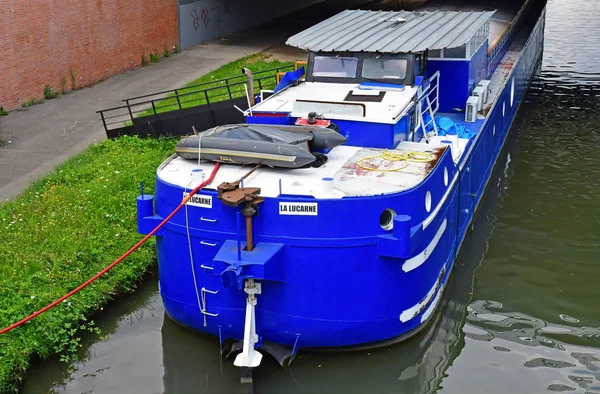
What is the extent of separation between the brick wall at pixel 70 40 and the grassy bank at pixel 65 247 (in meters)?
6.56

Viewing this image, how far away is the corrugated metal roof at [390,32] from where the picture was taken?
14.2 m

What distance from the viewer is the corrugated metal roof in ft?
46.6

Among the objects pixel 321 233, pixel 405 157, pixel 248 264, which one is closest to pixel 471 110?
pixel 405 157

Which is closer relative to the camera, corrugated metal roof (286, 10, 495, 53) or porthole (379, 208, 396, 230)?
porthole (379, 208, 396, 230)

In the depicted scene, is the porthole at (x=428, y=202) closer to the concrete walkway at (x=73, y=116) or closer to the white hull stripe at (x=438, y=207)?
the white hull stripe at (x=438, y=207)

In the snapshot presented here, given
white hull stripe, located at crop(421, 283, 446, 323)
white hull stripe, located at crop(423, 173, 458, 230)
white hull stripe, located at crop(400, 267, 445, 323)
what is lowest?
white hull stripe, located at crop(421, 283, 446, 323)

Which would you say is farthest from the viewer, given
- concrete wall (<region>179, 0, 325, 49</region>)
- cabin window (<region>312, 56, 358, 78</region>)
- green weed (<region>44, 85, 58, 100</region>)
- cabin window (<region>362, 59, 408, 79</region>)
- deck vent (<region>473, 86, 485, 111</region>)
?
concrete wall (<region>179, 0, 325, 49</region>)

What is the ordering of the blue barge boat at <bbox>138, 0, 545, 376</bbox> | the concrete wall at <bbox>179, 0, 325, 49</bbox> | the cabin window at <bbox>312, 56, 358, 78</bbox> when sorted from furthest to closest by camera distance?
the concrete wall at <bbox>179, 0, 325, 49</bbox>, the cabin window at <bbox>312, 56, 358, 78</bbox>, the blue barge boat at <bbox>138, 0, 545, 376</bbox>

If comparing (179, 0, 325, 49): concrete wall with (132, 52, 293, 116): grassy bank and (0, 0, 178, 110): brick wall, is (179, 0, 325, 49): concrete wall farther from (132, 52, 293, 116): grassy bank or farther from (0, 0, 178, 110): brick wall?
(132, 52, 293, 116): grassy bank

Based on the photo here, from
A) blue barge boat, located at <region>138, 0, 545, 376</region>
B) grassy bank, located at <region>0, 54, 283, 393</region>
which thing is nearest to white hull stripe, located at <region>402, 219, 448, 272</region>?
blue barge boat, located at <region>138, 0, 545, 376</region>

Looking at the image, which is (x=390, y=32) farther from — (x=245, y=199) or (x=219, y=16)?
(x=219, y=16)

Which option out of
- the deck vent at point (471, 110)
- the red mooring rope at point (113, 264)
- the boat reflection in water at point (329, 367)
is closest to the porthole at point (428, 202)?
the boat reflection in water at point (329, 367)

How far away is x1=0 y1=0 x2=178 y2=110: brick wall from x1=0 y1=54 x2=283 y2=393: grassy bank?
6354 millimetres

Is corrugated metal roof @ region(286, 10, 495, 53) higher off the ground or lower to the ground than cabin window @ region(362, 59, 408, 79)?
higher
